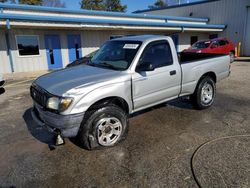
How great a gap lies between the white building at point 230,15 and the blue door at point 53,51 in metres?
15.0

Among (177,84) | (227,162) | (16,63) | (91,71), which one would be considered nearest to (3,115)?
(91,71)

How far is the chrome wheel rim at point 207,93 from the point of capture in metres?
5.25

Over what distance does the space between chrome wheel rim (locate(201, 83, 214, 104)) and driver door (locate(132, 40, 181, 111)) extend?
3.33 feet

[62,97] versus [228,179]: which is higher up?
[62,97]

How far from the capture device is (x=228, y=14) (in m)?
22.4

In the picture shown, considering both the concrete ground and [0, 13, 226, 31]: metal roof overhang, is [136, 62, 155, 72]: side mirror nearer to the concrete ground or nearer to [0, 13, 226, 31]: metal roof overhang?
the concrete ground

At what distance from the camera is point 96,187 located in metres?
2.69

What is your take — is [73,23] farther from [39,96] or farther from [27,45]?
[39,96]

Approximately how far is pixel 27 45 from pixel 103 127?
40.8 feet

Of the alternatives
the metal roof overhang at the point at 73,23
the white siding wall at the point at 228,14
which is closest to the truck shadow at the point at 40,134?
the metal roof overhang at the point at 73,23

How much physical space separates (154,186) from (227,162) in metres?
1.27

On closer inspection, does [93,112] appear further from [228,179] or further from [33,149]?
[228,179]

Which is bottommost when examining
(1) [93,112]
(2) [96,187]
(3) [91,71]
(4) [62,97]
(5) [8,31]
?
(2) [96,187]

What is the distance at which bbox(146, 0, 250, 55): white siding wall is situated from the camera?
69.2ft
